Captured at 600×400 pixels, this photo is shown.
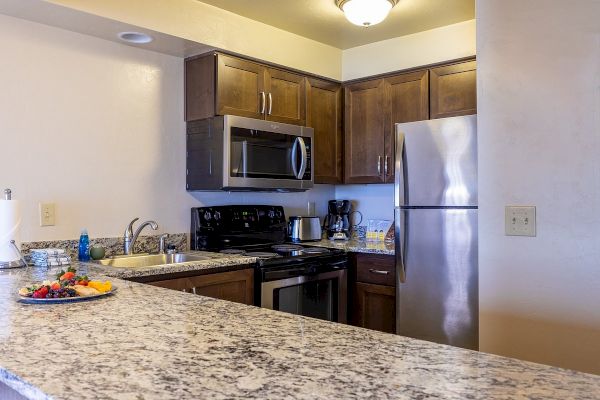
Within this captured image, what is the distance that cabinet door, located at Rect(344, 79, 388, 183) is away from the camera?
3.66 meters

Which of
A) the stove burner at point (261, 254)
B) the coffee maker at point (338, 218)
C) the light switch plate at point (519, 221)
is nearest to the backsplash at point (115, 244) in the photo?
the stove burner at point (261, 254)

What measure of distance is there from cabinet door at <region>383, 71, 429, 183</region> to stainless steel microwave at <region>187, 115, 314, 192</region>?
613 mm

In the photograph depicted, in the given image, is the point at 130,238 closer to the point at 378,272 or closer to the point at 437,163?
the point at 378,272

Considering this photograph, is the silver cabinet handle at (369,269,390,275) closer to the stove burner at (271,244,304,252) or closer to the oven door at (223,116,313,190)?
the stove burner at (271,244,304,252)

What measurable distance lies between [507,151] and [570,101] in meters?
0.27

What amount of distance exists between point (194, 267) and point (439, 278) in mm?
1296

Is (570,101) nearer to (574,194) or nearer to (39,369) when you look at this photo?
(574,194)

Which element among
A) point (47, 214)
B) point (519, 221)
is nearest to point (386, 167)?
point (519, 221)

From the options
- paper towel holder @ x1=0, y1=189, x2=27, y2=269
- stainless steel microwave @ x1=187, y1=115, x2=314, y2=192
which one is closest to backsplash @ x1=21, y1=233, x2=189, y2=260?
paper towel holder @ x1=0, y1=189, x2=27, y2=269

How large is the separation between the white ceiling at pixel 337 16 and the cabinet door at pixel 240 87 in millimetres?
317

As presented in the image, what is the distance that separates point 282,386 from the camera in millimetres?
803

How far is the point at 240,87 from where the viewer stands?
10.2 ft

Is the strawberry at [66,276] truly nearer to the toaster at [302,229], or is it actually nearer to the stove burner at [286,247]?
the stove burner at [286,247]

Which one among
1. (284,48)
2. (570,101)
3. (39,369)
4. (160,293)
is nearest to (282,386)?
(39,369)
